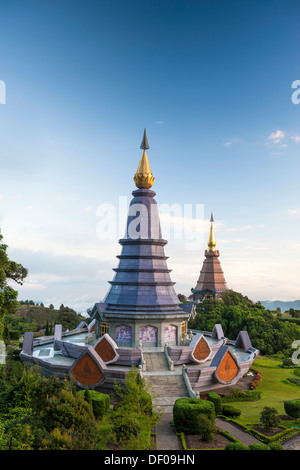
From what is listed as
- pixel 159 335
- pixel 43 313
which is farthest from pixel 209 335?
pixel 43 313

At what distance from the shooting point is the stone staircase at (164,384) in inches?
926

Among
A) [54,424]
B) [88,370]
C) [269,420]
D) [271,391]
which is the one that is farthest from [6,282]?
[271,391]

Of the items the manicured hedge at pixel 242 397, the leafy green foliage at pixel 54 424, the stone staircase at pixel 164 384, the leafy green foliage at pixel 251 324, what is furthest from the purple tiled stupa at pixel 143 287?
the leafy green foliage at pixel 54 424

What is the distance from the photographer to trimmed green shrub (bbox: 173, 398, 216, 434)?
19.2 meters

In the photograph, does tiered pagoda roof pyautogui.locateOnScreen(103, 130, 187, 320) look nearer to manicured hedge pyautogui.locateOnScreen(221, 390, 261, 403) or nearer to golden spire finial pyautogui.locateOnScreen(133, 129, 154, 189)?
golden spire finial pyautogui.locateOnScreen(133, 129, 154, 189)

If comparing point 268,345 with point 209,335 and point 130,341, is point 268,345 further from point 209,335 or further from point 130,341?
point 130,341

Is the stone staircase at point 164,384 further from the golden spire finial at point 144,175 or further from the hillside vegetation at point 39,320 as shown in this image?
the hillside vegetation at point 39,320

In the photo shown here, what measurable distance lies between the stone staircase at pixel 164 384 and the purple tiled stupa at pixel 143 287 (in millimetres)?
4041

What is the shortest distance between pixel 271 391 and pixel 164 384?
9.37m

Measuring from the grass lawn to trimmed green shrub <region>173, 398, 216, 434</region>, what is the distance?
331cm

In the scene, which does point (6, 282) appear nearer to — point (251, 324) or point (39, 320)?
point (251, 324)
